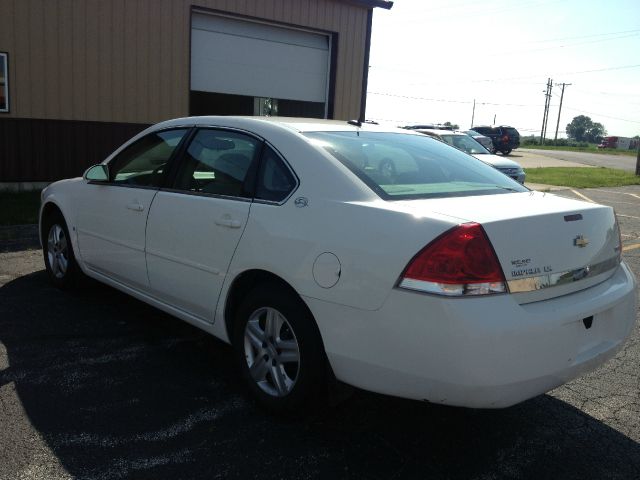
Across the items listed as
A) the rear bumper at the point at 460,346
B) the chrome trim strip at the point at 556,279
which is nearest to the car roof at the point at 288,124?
the rear bumper at the point at 460,346

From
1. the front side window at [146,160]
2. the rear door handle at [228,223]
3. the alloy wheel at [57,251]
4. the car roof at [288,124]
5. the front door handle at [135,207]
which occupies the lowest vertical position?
the alloy wheel at [57,251]

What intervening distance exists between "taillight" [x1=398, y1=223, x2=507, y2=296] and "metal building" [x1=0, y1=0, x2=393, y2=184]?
32.4 ft

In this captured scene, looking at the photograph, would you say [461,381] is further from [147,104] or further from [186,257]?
[147,104]

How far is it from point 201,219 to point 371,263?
133cm

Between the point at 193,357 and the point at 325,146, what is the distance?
1.71 m

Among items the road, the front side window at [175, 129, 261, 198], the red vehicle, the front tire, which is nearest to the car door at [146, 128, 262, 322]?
the front side window at [175, 129, 261, 198]

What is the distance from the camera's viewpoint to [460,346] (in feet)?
8.05

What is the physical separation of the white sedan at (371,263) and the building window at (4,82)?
7506 millimetres

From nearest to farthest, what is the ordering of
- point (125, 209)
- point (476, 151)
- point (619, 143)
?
point (125, 209), point (476, 151), point (619, 143)

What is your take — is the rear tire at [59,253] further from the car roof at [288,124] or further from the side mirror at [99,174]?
the car roof at [288,124]

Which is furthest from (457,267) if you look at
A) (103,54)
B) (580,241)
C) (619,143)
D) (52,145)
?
(619,143)

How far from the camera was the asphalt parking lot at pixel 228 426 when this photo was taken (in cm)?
275

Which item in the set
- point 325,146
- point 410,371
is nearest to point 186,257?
point 325,146

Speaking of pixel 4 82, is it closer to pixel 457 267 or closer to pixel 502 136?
pixel 457 267
